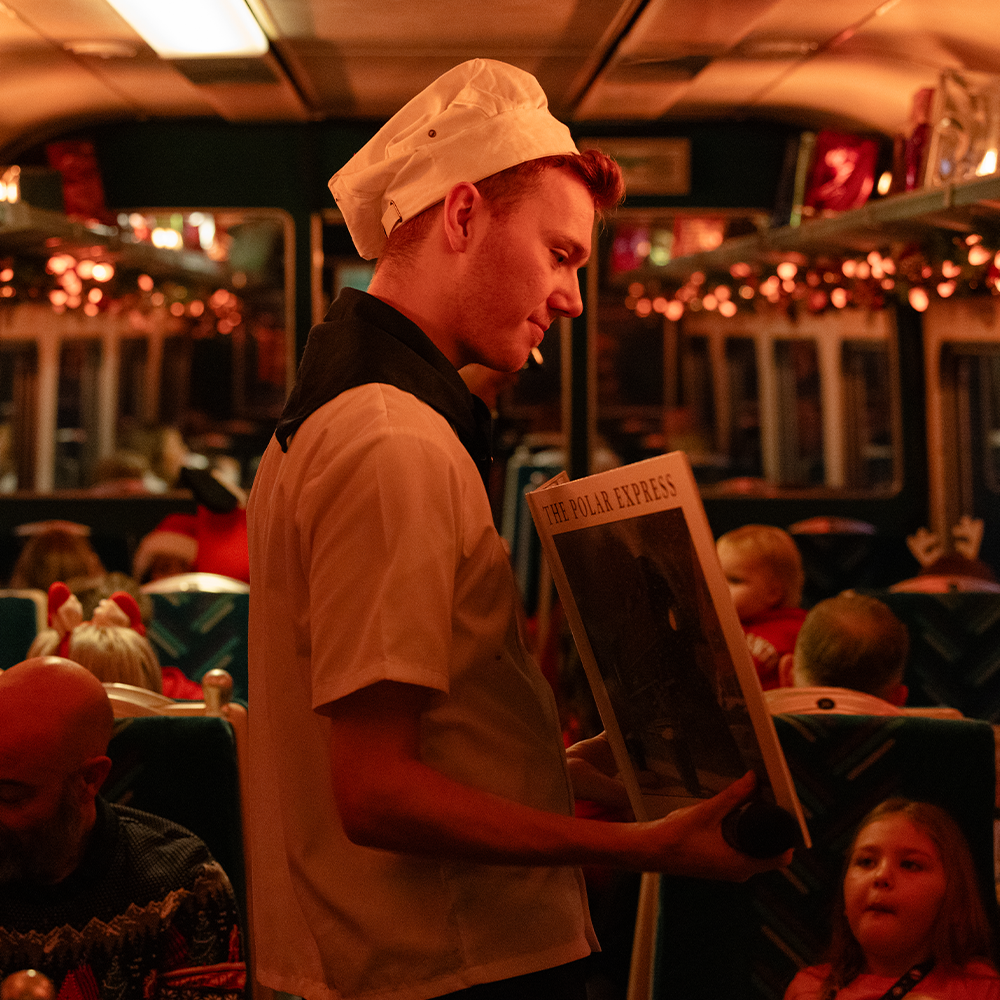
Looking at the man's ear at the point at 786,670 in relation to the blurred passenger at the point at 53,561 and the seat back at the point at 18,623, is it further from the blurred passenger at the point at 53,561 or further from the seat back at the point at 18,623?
the blurred passenger at the point at 53,561

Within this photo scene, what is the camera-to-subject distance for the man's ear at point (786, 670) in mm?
2908

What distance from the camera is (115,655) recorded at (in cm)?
273

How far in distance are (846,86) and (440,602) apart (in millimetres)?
5303

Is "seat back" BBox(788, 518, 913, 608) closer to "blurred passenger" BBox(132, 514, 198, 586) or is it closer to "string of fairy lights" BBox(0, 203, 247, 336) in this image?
"blurred passenger" BBox(132, 514, 198, 586)

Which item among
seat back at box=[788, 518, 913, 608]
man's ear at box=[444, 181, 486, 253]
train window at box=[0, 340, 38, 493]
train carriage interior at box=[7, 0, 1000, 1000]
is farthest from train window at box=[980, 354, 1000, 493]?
train window at box=[0, 340, 38, 493]

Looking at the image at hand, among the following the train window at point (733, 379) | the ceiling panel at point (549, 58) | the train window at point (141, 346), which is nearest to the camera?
the ceiling panel at point (549, 58)

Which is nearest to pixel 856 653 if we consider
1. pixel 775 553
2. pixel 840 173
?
pixel 775 553

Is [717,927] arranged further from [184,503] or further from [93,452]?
[93,452]

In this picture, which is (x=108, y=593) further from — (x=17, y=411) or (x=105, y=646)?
(x=17, y=411)

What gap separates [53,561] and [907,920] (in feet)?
11.8

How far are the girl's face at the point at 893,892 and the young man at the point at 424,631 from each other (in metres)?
0.79

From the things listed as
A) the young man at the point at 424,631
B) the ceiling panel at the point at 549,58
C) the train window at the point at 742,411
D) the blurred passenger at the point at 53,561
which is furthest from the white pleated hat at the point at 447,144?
the train window at the point at 742,411

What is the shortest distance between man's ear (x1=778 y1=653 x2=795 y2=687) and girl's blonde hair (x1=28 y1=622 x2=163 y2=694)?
1.48 m

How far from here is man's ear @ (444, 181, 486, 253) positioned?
3.52 ft
